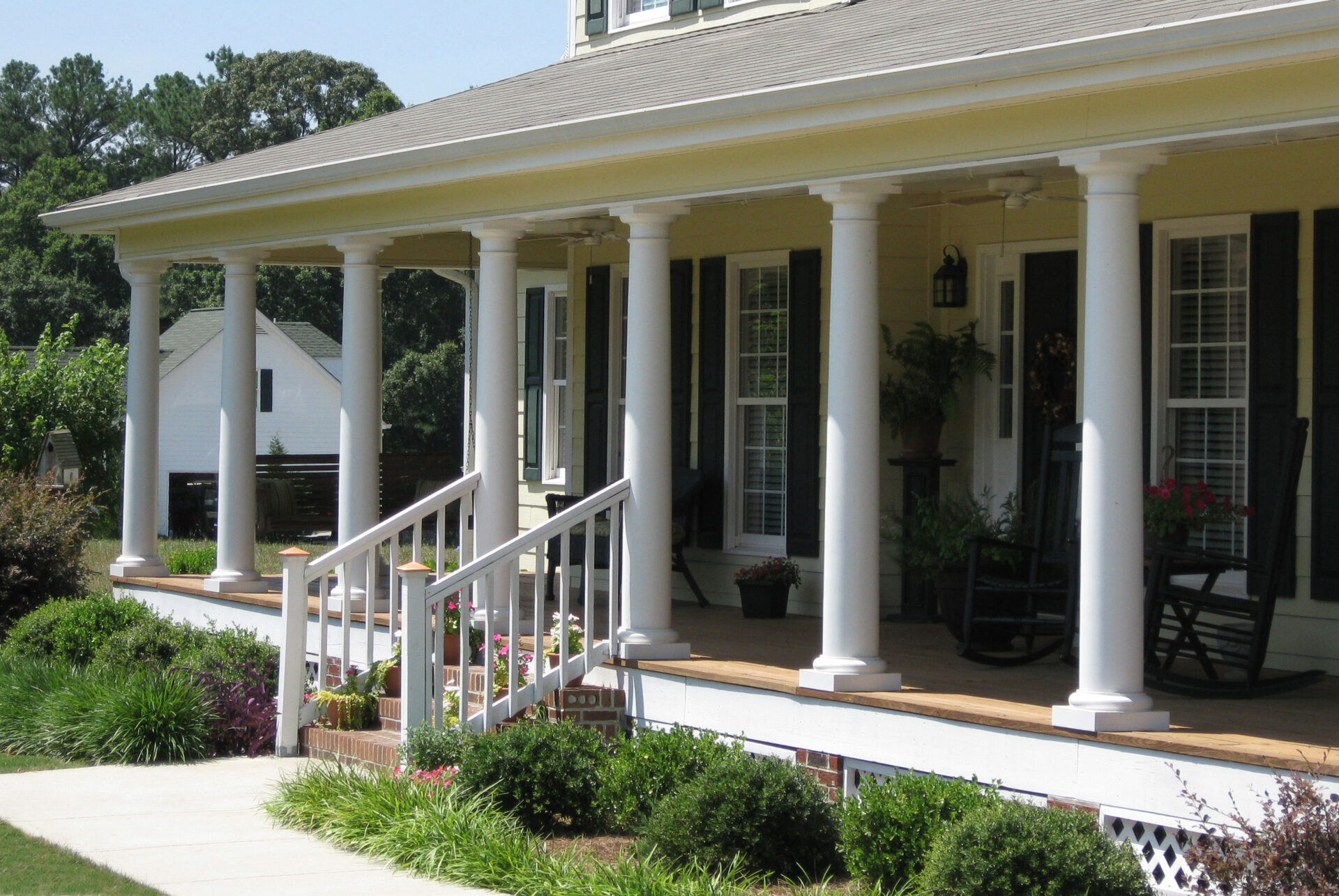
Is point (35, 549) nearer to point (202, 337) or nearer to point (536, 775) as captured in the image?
point (536, 775)

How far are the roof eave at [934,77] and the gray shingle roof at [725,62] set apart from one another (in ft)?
0.27

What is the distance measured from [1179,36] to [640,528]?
3.81 metres

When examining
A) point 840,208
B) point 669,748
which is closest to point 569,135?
point 840,208

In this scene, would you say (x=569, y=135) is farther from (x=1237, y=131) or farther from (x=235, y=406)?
(x=235, y=406)

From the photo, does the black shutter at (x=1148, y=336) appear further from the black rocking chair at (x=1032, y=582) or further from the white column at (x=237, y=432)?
the white column at (x=237, y=432)


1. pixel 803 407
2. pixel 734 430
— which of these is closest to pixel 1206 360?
pixel 803 407

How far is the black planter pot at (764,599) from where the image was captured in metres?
10.4

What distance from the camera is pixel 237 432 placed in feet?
38.9

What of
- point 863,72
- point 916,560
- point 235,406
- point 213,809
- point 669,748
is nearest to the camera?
point 863,72

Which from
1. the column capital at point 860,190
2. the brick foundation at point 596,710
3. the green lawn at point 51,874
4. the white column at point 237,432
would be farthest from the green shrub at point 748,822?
the white column at point 237,432

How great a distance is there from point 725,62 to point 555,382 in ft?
15.7

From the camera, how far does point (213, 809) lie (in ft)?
25.6

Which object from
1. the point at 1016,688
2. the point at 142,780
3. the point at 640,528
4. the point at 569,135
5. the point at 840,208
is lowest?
the point at 142,780

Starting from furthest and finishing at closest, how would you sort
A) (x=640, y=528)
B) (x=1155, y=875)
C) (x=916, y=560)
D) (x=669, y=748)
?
(x=916, y=560) < (x=640, y=528) < (x=669, y=748) < (x=1155, y=875)
